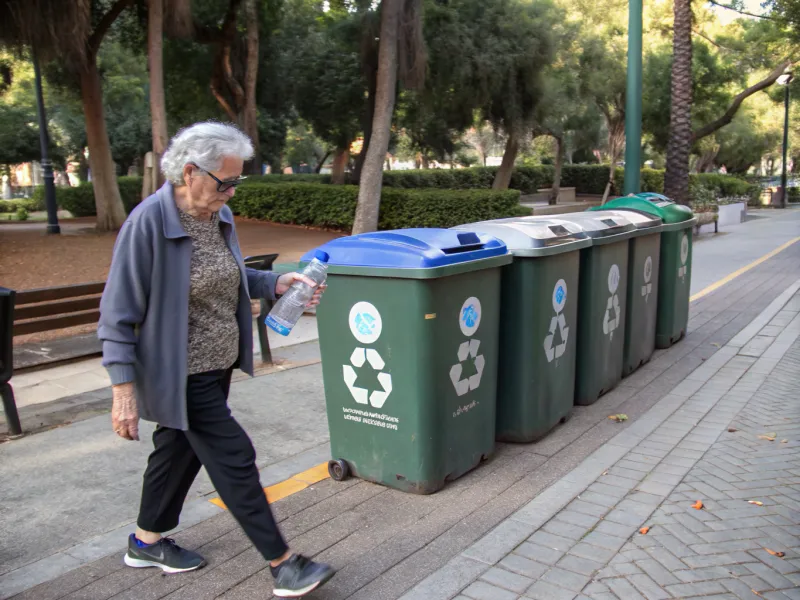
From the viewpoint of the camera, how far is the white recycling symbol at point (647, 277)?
6621mm

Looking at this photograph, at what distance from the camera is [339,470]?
13.9 feet

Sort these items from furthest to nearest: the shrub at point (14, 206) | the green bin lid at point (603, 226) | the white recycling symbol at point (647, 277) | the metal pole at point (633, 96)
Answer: the shrub at point (14, 206), the metal pole at point (633, 96), the white recycling symbol at point (647, 277), the green bin lid at point (603, 226)

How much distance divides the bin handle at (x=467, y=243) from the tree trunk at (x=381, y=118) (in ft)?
35.7

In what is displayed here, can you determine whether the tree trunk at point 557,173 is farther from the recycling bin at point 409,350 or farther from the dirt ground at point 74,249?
the recycling bin at point 409,350

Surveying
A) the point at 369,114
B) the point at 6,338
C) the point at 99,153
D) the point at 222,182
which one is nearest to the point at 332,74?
the point at 369,114

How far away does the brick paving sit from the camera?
3.16 metres

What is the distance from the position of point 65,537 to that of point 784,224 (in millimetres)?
25551

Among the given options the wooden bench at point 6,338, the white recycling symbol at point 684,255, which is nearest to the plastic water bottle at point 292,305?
the wooden bench at point 6,338

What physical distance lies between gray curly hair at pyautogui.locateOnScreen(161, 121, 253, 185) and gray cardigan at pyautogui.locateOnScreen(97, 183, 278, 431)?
0.10 m

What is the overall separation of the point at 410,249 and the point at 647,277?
3.63m

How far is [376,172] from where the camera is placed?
50.3ft

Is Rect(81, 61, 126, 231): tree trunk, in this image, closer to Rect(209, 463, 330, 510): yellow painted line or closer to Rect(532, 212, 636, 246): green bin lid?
Rect(532, 212, 636, 246): green bin lid

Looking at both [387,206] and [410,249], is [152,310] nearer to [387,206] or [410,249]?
[410,249]

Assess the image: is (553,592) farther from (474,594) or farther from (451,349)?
(451,349)
